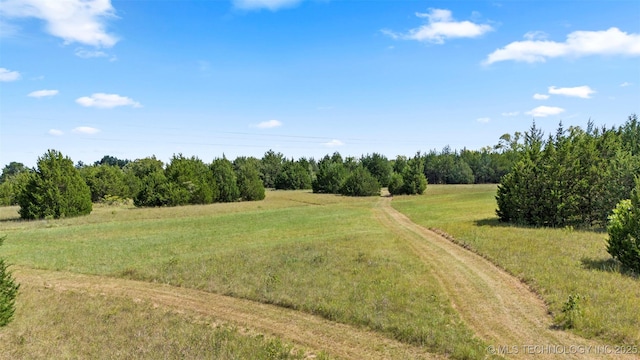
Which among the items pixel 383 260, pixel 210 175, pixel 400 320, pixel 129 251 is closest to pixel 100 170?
pixel 210 175

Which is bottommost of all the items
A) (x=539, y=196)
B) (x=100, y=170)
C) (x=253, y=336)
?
(x=253, y=336)

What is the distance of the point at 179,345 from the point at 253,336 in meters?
2.46

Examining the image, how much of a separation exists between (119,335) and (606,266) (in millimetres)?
22455

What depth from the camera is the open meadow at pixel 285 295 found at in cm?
1177

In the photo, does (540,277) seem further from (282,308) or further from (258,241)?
(258,241)

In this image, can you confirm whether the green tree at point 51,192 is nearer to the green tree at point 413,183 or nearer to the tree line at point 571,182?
the tree line at point 571,182

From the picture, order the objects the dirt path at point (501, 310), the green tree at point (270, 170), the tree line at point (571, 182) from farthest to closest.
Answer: the green tree at point (270, 170) → the tree line at point (571, 182) → the dirt path at point (501, 310)

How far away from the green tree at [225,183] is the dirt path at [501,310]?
5888 centimetres

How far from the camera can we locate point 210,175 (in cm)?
7456

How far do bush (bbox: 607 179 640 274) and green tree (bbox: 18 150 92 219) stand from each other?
56.8 metres

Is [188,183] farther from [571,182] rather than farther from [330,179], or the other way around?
[571,182]

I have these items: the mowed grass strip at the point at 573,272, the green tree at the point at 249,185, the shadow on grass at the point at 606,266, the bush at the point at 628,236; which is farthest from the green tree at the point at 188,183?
the bush at the point at 628,236

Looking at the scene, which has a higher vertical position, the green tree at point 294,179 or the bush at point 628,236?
the green tree at point 294,179

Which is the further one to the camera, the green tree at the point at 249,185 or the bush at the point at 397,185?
the bush at the point at 397,185
